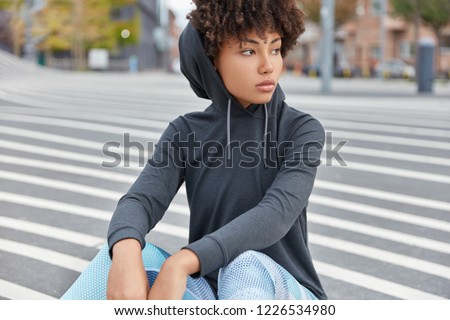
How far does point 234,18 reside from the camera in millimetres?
2303

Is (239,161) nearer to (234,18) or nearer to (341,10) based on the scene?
(234,18)

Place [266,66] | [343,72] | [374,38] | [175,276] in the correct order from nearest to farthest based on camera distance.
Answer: [175,276]
[266,66]
[343,72]
[374,38]

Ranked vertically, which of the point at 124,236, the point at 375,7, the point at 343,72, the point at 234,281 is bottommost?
the point at 343,72

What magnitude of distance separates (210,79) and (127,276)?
0.74 m

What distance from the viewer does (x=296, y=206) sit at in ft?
7.49

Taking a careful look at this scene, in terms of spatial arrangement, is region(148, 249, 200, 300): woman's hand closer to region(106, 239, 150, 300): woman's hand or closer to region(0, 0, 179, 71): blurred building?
region(106, 239, 150, 300): woman's hand

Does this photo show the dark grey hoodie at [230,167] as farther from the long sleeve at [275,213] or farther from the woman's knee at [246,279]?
the woman's knee at [246,279]

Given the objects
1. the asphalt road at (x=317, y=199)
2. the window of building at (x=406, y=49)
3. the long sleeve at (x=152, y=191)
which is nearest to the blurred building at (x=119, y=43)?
the window of building at (x=406, y=49)

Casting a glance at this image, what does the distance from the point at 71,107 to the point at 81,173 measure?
679 centimetres

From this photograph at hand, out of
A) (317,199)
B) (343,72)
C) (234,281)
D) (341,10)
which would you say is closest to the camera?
(234,281)

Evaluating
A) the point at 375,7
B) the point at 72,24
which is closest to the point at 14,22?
the point at 72,24

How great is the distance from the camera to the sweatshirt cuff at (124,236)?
86.2 inches

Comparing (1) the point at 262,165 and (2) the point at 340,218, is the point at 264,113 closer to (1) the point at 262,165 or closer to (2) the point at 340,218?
(1) the point at 262,165

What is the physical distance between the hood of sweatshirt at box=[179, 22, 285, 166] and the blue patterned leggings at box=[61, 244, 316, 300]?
415 millimetres
